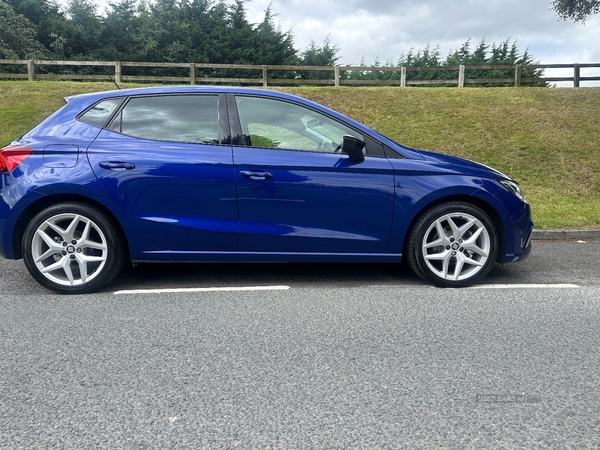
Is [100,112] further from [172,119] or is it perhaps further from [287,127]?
[287,127]

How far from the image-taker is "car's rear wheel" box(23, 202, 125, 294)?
3.87 metres

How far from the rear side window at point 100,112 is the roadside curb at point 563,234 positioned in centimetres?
515

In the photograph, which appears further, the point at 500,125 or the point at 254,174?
the point at 500,125

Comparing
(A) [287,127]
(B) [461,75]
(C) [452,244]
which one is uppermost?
(B) [461,75]

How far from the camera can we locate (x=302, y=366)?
2695 mm

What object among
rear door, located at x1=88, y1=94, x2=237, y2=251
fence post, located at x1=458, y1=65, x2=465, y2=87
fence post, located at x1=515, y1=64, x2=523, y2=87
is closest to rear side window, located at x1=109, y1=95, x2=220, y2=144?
rear door, located at x1=88, y1=94, x2=237, y2=251

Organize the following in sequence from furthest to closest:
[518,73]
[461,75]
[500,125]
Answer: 1. [461,75]
2. [518,73]
3. [500,125]

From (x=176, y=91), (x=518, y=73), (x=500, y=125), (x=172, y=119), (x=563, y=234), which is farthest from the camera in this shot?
(x=518, y=73)

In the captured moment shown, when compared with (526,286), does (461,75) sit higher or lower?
higher

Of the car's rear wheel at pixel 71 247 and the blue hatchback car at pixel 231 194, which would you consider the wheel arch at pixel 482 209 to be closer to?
the blue hatchback car at pixel 231 194

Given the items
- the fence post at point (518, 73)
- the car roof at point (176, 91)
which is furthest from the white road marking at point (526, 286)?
the fence post at point (518, 73)

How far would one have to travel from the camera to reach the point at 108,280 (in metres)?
4.01

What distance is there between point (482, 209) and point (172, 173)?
8.67ft

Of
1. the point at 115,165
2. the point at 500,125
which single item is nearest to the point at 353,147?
the point at 115,165
